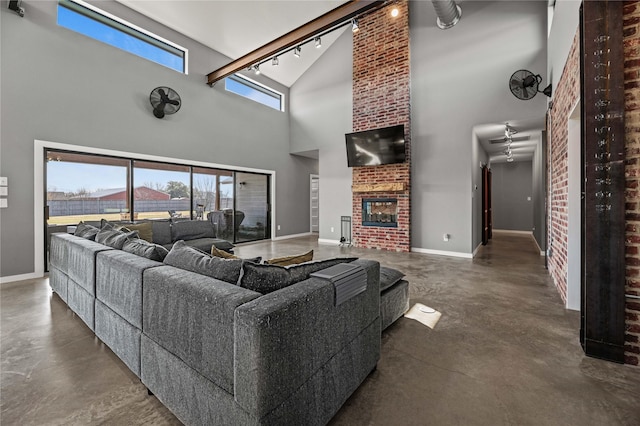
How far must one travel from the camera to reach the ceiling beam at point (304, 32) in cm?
454

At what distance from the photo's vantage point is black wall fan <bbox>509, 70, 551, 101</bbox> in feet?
15.8

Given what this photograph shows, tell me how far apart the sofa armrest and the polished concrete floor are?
516 mm

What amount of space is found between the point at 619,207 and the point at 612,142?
46cm

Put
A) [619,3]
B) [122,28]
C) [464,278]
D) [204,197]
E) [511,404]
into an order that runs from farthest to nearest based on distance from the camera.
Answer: [204,197] → [122,28] → [464,278] → [619,3] → [511,404]

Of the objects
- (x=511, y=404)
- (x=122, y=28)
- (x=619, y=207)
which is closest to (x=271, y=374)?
(x=511, y=404)

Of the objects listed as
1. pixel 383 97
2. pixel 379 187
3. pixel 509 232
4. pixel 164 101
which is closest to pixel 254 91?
pixel 164 101

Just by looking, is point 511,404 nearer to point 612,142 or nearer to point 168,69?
point 612,142

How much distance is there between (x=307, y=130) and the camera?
8.29m

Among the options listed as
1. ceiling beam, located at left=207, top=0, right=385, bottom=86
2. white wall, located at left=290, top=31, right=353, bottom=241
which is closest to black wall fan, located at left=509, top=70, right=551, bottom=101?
ceiling beam, located at left=207, top=0, right=385, bottom=86

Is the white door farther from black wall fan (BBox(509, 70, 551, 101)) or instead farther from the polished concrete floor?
the polished concrete floor

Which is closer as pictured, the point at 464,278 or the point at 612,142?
the point at 612,142

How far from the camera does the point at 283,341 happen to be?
3.67 ft

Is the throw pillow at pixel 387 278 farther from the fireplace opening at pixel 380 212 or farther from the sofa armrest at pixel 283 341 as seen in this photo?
the fireplace opening at pixel 380 212

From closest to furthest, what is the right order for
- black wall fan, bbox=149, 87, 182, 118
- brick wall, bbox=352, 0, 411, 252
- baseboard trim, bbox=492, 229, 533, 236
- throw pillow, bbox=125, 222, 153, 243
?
1. throw pillow, bbox=125, 222, 153, 243
2. black wall fan, bbox=149, 87, 182, 118
3. brick wall, bbox=352, 0, 411, 252
4. baseboard trim, bbox=492, 229, 533, 236
